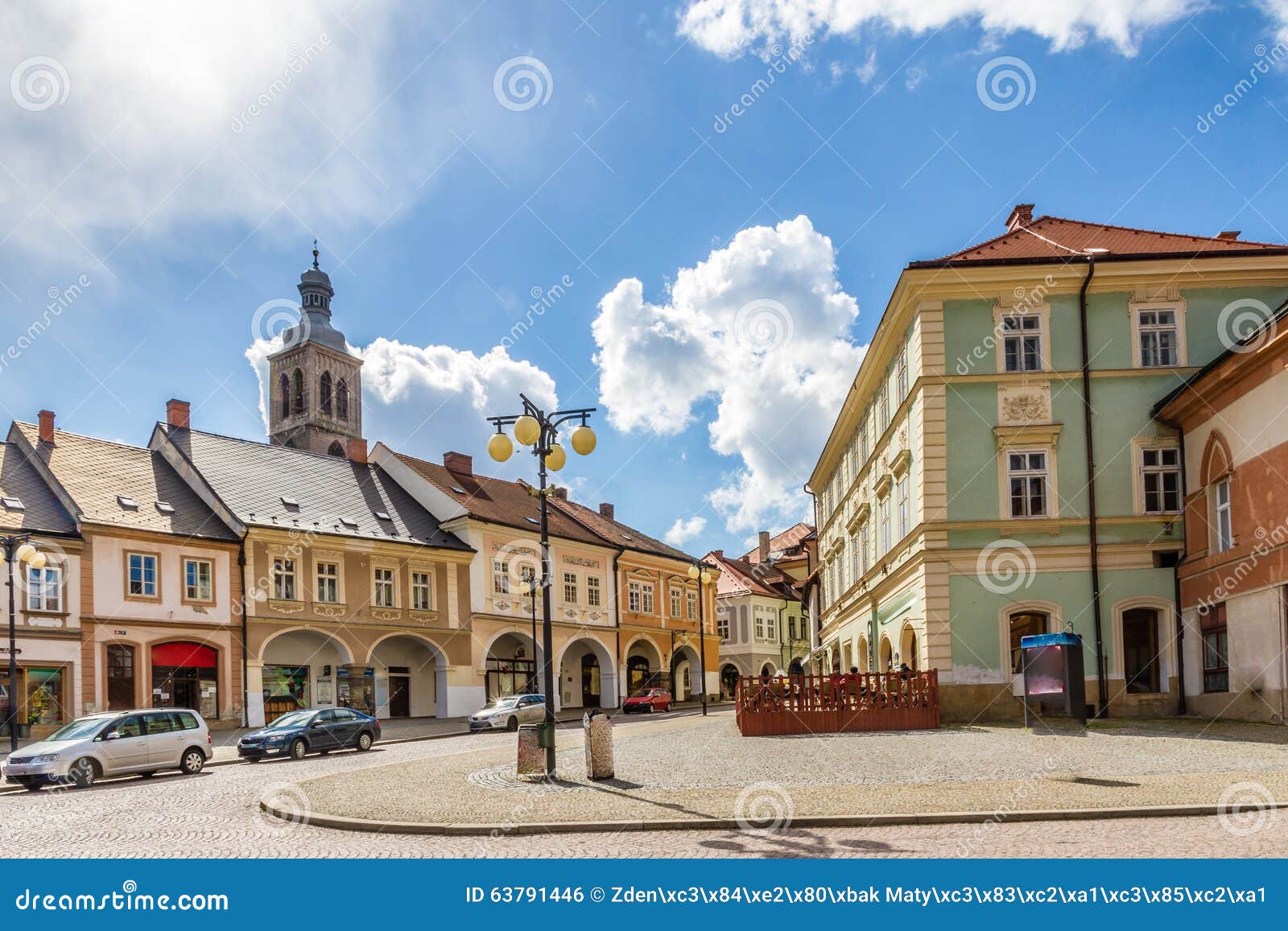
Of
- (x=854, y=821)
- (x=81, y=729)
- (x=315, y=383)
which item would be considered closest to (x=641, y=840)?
(x=854, y=821)

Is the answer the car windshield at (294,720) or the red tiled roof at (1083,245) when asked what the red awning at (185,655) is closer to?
the car windshield at (294,720)

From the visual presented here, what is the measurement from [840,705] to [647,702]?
25.4 meters

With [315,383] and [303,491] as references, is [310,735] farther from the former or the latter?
[315,383]

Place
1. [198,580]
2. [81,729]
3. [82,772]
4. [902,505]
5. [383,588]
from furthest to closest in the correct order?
[383,588], [198,580], [902,505], [81,729], [82,772]

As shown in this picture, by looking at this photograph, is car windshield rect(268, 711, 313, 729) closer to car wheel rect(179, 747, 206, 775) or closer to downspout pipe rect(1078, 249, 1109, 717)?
car wheel rect(179, 747, 206, 775)

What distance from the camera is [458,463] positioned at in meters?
55.7

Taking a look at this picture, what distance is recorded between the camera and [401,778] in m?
17.3

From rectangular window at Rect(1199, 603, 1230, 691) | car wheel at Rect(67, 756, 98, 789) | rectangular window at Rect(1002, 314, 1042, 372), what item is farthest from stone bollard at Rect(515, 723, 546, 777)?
rectangular window at Rect(1002, 314, 1042, 372)

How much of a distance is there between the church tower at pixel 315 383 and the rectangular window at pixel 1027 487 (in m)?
73.2

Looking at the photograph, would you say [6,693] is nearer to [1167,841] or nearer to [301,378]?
[1167,841]

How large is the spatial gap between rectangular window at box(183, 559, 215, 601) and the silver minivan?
1477 cm

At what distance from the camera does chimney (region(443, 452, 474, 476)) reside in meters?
55.2

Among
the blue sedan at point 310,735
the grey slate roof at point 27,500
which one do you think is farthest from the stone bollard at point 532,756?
the grey slate roof at point 27,500

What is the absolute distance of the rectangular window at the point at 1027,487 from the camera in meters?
26.5
